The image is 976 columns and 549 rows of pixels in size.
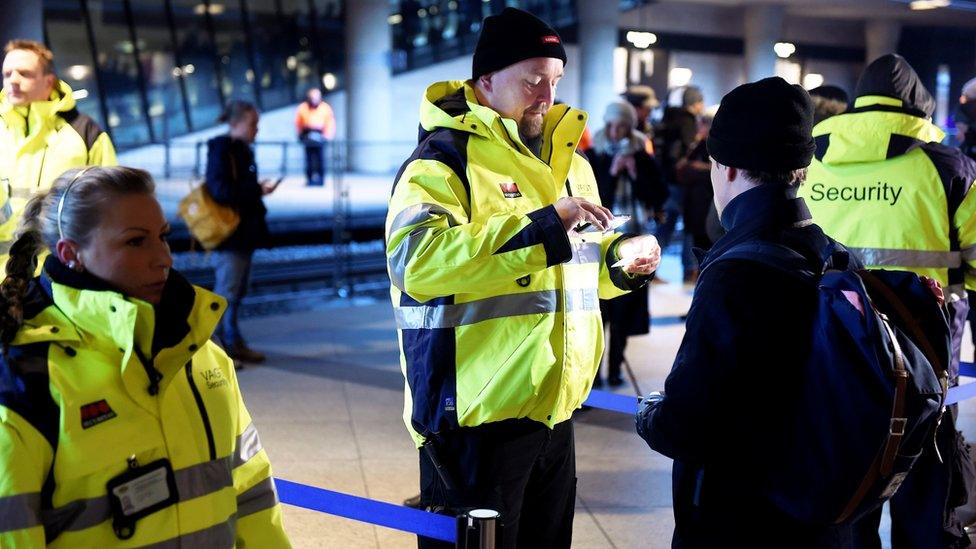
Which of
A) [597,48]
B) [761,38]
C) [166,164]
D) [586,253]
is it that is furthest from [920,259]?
[761,38]

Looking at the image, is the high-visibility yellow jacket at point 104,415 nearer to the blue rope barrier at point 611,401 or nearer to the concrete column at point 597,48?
the blue rope barrier at point 611,401

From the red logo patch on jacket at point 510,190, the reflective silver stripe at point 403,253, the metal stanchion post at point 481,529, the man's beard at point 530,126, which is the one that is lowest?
the metal stanchion post at point 481,529

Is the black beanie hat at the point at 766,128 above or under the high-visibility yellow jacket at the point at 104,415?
above

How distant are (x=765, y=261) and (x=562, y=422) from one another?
108 cm

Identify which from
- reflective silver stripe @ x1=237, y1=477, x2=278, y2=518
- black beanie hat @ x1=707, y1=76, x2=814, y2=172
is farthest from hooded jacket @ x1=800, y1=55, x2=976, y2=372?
reflective silver stripe @ x1=237, y1=477, x2=278, y2=518

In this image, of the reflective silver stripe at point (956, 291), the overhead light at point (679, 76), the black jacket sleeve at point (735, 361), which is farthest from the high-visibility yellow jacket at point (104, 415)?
the overhead light at point (679, 76)

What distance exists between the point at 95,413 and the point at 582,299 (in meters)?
1.61

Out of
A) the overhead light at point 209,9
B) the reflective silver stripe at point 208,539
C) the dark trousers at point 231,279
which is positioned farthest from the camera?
the overhead light at point 209,9

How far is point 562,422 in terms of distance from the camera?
3.37 m

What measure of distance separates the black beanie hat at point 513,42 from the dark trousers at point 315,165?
18322 mm

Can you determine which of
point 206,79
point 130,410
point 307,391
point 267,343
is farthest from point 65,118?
point 206,79

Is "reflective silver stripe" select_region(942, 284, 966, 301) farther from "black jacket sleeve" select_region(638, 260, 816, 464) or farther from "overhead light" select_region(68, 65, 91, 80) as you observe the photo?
"overhead light" select_region(68, 65, 91, 80)

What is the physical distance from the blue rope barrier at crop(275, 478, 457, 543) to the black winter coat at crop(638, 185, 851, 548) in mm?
753

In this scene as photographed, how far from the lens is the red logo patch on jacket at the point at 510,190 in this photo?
126 inches
